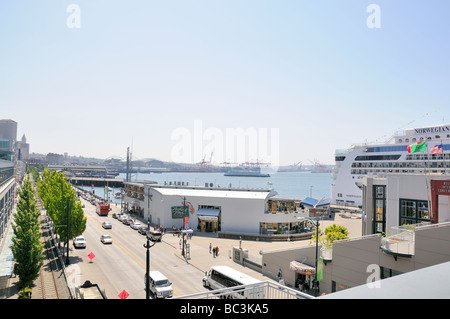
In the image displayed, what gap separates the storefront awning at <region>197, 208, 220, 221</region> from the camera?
1906 inches

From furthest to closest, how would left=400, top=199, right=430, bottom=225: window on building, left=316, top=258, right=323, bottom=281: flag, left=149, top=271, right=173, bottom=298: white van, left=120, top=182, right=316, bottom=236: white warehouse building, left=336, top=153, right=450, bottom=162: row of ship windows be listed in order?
left=336, top=153, right=450, bottom=162: row of ship windows < left=120, top=182, right=316, bottom=236: white warehouse building < left=400, top=199, right=430, bottom=225: window on building < left=149, top=271, right=173, bottom=298: white van < left=316, top=258, right=323, bottom=281: flag

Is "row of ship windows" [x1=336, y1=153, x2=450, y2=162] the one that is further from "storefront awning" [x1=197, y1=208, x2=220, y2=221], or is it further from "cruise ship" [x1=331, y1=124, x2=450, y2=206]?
"storefront awning" [x1=197, y1=208, x2=220, y2=221]

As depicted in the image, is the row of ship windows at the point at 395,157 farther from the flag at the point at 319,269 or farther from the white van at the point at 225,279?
the white van at the point at 225,279

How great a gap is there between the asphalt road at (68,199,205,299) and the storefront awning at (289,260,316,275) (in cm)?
747

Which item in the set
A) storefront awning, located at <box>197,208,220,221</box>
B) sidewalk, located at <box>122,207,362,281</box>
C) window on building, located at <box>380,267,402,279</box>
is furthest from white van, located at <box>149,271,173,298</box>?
storefront awning, located at <box>197,208,220,221</box>

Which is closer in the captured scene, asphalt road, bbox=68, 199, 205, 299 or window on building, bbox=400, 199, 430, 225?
asphalt road, bbox=68, 199, 205, 299

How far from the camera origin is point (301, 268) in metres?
25.4

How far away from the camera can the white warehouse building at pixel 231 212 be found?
1863 inches

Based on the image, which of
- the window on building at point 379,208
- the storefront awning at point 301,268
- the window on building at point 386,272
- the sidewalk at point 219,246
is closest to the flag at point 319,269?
the storefront awning at point 301,268

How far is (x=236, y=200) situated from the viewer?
48.3m

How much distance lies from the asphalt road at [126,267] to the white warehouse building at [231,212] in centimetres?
855
